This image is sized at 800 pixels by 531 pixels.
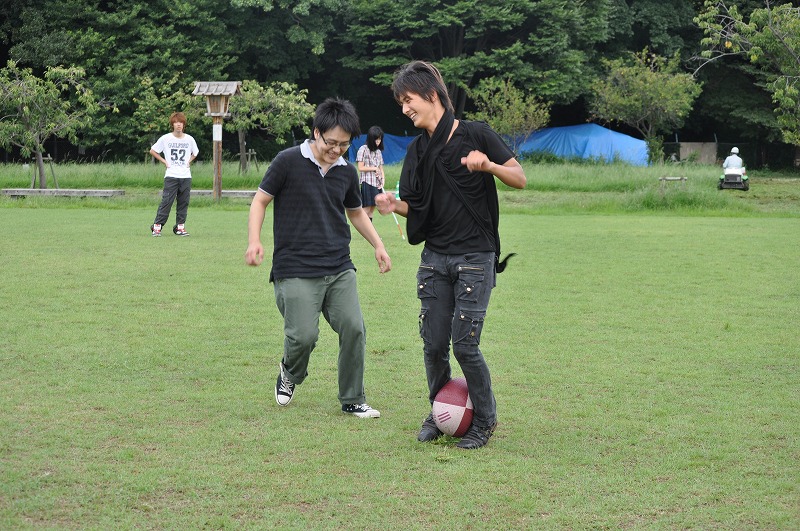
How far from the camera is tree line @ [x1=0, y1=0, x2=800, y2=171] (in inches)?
1606

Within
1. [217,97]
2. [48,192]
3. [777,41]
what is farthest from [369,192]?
[777,41]

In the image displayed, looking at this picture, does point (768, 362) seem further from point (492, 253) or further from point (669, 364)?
point (492, 253)

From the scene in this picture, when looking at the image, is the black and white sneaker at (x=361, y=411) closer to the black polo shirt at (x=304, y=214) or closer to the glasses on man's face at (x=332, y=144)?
the black polo shirt at (x=304, y=214)

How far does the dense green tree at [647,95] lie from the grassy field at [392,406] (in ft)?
93.0

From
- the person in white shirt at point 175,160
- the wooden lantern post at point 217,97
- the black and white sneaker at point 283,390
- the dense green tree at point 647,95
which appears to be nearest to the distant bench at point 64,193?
the wooden lantern post at point 217,97

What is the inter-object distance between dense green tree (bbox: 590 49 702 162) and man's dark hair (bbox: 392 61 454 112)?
35.8 m

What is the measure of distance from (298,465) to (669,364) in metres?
3.42

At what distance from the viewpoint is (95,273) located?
1152 centimetres

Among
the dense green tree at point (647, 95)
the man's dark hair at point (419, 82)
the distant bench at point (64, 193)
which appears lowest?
the distant bench at point (64, 193)

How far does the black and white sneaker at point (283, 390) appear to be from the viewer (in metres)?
5.91

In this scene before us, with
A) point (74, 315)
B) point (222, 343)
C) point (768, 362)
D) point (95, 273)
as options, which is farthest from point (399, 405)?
point (95, 273)

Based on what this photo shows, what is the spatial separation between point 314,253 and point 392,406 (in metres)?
1.05

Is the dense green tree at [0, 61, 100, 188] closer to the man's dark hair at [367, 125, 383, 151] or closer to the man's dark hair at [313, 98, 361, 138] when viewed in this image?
the man's dark hair at [367, 125, 383, 151]

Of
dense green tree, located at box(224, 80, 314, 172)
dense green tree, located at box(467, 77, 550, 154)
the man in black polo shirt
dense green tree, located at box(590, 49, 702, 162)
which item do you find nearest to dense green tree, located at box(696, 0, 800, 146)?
dense green tree, located at box(590, 49, 702, 162)
